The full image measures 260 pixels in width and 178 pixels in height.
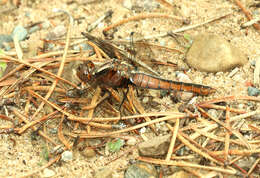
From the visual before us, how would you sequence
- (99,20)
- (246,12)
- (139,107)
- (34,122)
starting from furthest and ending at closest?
(99,20), (246,12), (139,107), (34,122)

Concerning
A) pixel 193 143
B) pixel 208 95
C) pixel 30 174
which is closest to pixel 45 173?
pixel 30 174

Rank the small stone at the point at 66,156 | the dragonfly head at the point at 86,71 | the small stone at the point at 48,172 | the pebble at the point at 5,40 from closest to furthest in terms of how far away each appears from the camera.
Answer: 1. the small stone at the point at 48,172
2. the small stone at the point at 66,156
3. the dragonfly head at the point at 86,71
4. the pebble at the point at 5,40

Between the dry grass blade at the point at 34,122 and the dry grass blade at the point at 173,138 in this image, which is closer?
the dry grass blade at the point at 173,138

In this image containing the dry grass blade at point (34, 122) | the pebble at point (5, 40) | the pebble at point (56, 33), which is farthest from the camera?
the pebble at point (56, 33)

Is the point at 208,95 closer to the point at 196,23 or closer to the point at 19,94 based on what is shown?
the point at 196,23

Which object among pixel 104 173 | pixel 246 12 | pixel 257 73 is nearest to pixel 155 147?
pixel 104 173

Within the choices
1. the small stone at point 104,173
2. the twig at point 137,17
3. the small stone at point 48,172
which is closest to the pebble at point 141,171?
the small stone at point 104,173

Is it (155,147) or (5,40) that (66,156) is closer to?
(155,147)

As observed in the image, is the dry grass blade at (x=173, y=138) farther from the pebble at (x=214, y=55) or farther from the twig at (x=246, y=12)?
the twig at (x=246, y=12)
